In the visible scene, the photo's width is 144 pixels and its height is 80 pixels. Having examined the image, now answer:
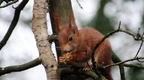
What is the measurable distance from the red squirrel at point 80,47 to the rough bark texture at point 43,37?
368 millimetres

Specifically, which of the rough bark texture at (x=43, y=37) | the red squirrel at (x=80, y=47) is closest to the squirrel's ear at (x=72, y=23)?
the red squirrel at (x=80, y=47)

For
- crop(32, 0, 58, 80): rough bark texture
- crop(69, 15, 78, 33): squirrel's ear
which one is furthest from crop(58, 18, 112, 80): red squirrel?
crop(32, 0, 58, 80): rough bark texture

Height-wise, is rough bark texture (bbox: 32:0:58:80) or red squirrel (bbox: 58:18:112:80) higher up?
rough bark texture (bbox: 32:0:58:80)

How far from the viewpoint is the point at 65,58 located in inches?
129

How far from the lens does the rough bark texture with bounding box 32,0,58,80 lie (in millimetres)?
2732

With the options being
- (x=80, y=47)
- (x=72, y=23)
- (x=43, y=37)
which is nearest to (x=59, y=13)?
(x=72, y=23)

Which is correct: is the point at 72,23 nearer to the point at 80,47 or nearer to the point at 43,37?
the point at 80,47

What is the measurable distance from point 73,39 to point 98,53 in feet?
0.96

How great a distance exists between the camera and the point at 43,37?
2867 millimetres

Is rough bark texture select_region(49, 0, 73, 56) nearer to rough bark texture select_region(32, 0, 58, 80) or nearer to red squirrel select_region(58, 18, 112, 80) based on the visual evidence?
red squirrel select_region(58, 18, 112, 80)

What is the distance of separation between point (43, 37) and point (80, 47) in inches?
39.5

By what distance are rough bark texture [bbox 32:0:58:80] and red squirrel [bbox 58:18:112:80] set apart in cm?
37

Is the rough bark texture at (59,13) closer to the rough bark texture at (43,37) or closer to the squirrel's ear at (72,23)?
the squirrel's ear at (72,23)

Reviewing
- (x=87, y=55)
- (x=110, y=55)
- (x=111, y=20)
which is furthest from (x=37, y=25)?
(x=111, y=20)
